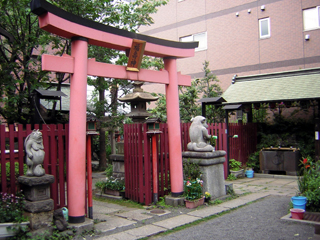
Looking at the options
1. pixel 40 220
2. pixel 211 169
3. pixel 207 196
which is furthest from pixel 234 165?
pixel 40 220

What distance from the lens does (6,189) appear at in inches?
201

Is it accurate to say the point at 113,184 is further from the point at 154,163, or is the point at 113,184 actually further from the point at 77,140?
the point at 77,140

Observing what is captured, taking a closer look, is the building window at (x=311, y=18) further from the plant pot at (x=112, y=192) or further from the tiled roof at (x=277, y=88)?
the plant pot at (x=112, y=192)

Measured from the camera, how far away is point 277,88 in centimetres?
1316

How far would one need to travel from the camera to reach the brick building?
16.0 metres

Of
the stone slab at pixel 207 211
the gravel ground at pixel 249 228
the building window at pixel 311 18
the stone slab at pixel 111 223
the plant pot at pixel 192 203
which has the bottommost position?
the gravel ground at pixel 249 228

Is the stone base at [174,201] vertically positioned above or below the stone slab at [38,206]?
below

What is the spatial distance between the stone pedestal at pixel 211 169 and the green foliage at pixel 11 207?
14.4 ft

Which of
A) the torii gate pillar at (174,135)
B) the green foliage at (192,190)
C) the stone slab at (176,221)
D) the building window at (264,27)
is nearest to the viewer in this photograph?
the stone slab at (176,221)

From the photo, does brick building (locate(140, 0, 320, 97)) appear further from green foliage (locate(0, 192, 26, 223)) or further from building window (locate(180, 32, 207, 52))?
green foliage (locate(0, 192, 26, 223))

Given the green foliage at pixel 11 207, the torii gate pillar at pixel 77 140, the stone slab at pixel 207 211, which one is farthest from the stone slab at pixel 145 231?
the green foliage at pixel 11 207

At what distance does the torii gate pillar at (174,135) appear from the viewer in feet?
24.5

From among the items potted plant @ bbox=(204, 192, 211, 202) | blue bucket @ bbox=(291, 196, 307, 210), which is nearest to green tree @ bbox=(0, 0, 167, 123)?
potted plant @ bbox=(204, 192, 211, 202)

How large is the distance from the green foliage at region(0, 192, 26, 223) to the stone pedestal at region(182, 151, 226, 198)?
14.4ft
